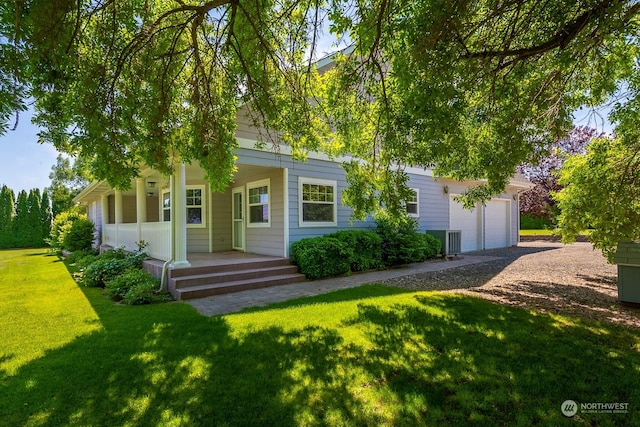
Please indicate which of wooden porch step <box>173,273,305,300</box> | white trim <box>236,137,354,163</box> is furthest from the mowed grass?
white trim <box>236,137,354,163</box>

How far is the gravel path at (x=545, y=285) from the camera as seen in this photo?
5.12 metres

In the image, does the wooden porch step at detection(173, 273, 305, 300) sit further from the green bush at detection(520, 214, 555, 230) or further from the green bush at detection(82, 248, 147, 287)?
the green bush at detection(520, 214, 555, 230)

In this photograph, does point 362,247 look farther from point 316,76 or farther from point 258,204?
point 316,76

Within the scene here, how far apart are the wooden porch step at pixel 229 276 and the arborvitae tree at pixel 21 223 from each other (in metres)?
24.2

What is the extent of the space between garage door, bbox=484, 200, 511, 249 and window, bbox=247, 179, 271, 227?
35.0ft

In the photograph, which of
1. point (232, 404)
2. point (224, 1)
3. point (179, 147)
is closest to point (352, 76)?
point (224, 1)

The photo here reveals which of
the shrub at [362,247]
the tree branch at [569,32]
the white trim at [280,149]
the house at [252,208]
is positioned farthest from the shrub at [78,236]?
the tree branch at [569,32]

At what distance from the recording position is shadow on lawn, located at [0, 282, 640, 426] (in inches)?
98.0

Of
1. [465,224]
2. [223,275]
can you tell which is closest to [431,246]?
[465,224]

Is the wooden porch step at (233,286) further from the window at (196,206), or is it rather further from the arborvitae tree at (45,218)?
the arborvitae tree at (45,218)

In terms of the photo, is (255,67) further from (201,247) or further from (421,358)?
(201,247)

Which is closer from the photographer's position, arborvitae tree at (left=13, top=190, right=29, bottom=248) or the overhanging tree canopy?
the overhanging tree canopy

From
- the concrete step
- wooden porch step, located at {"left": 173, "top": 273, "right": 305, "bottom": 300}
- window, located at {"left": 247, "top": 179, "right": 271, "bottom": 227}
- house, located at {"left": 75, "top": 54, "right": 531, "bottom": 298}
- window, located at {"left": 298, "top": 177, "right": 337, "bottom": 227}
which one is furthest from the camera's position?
window, located at {"left": 247, "top": 179, "right": 271, "bottom": 227}

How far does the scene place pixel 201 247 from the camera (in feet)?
34.1
